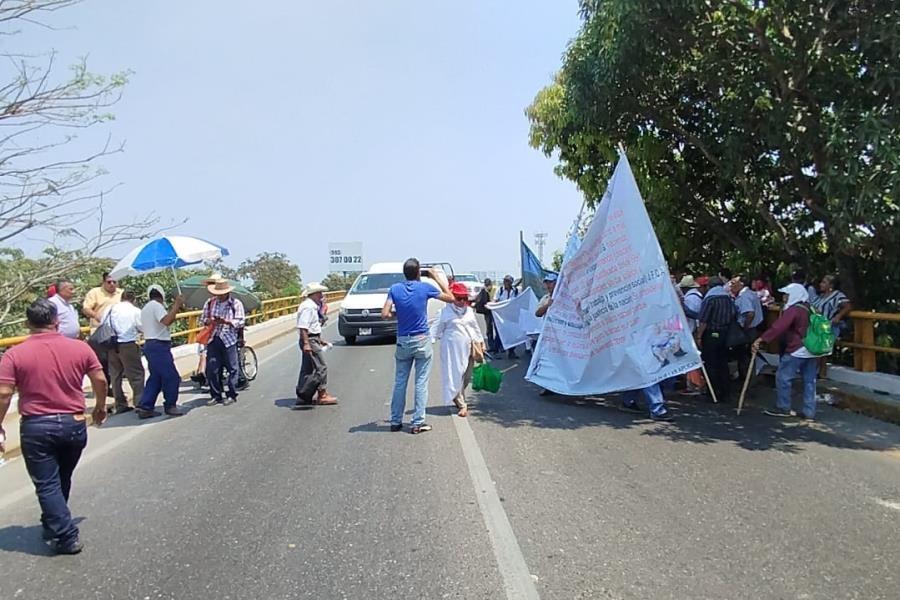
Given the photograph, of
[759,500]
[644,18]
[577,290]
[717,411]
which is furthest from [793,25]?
[759,500]

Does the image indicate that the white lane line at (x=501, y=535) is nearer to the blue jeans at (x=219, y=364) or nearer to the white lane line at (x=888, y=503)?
the white lane line at (x=888, y=503)

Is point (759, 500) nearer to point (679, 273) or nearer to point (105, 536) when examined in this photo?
point (105, 536)

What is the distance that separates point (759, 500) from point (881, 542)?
2.85 feet

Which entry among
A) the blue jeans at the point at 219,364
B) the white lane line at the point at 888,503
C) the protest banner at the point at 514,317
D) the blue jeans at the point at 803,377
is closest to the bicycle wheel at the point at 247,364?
the blue jeans at the point at 219,364

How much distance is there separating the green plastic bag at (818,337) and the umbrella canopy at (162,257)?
8.03 metres

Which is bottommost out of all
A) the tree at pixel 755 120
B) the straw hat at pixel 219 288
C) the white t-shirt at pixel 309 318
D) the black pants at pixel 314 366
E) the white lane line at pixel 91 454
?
the white lane line at pixel 91 454

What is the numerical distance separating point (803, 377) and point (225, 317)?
7.18 m

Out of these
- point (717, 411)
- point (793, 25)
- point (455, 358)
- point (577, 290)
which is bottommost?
point (717, 411)

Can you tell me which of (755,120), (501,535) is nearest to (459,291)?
(501,535)

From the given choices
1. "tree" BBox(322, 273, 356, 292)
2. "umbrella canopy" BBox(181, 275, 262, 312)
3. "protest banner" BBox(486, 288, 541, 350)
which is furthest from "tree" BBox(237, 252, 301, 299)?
"protest banner" BBox(486, 288, 541, 350)

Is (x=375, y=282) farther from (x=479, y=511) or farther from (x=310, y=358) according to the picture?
(x=479, y=511)

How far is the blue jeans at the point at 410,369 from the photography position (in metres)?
7.31

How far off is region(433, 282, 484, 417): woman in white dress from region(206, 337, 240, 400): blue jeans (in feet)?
9.79

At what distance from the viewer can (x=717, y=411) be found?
8.27 m
